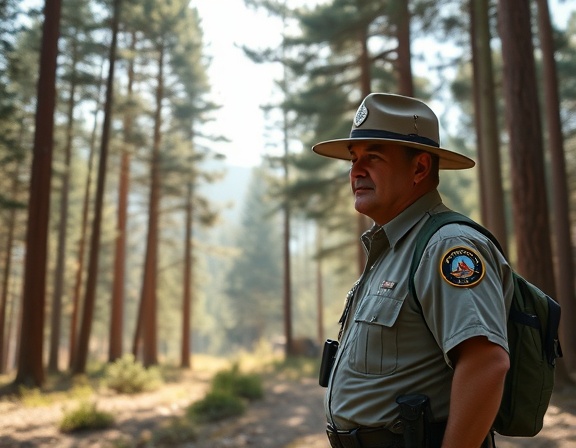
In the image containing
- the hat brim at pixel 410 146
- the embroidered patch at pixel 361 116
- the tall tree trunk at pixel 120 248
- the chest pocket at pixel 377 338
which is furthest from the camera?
the tall tree trunk at pixel 120 248

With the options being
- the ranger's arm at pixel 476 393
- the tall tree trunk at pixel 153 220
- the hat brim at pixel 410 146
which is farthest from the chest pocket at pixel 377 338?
the tall tree trunk at pixel 153 220

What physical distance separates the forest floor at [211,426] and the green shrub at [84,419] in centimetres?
14

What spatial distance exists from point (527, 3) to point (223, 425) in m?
8.74

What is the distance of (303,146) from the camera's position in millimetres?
23250

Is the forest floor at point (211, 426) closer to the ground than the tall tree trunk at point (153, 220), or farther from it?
closer to the ground

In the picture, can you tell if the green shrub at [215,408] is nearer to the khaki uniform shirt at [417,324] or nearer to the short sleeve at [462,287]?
the khaki uniform shirt at [417,324]

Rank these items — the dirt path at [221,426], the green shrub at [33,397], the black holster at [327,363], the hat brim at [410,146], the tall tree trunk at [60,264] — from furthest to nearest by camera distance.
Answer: the tall tree trunk at [60,264], the green shrub at [33,397], the dirt path at [221,426], the black holster at [327,363], the hat brim at [410,146]

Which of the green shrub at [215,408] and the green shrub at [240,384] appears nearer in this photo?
the green shrub at [215,408]

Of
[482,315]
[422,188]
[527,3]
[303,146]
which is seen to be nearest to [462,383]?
[482,315]

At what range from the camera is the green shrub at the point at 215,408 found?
1049cm

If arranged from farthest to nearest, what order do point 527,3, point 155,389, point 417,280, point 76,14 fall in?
point 76,14 < point 155,389 < point 527,3 < point 417,280

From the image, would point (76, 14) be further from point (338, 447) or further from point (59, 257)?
point (338, 447)

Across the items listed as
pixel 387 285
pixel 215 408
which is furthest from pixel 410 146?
pixel 215 408

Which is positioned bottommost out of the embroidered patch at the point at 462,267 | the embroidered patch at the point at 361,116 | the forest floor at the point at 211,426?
the forest floor at the point at 211,426
